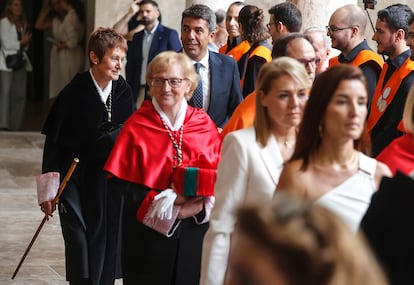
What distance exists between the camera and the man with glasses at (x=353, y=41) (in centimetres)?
834

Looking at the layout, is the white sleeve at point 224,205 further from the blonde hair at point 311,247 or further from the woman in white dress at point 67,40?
the woman in white dress at point 67,40

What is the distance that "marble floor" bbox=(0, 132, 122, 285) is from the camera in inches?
327

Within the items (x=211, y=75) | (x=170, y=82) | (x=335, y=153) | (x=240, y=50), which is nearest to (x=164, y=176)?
(x=170, y=82)

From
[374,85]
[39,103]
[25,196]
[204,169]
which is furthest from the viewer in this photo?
[39,103]

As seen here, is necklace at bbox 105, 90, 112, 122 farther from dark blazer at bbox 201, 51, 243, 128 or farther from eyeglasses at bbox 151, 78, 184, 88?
eyeglasses at bbox 151, 78, 184, 88

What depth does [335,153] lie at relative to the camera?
424 cm

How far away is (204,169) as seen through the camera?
5562 mm

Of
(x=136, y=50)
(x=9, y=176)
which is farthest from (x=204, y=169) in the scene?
(x=136, y=50)

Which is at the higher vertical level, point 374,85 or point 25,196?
point 374,85

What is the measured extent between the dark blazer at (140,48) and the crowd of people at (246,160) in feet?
14.7

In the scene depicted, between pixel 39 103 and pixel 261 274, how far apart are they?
70.5 feet

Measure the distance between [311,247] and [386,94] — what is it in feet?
18.8

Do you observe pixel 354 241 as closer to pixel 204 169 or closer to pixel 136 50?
pixel 204 169

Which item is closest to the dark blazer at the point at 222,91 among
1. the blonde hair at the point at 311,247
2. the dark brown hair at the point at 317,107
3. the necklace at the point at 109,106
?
the necklace at the point at 109,106
